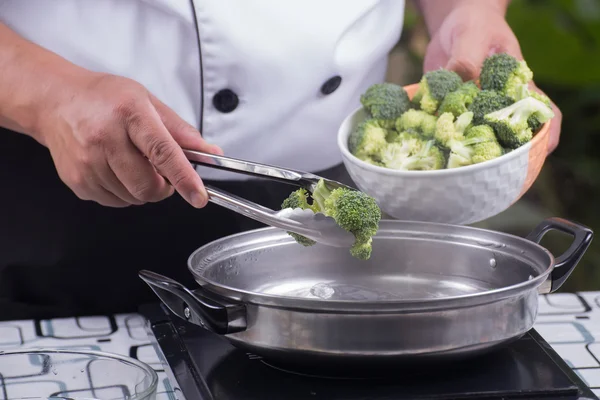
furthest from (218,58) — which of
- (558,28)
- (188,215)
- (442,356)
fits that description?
(558,28)

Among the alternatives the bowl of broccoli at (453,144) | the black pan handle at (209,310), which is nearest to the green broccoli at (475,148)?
the bowl of broccoli at (453,144)

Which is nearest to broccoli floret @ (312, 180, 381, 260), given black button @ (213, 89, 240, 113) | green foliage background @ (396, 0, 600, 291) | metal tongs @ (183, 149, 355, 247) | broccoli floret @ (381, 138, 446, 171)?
metal tongs @ (183, 149, 355, 247)

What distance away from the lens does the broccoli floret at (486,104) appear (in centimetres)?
109

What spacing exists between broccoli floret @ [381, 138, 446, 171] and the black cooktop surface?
10.1 inches

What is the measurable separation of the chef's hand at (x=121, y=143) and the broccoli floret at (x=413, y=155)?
0.23 meters

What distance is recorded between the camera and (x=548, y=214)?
8.53 ft

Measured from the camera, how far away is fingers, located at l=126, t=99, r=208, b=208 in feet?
3.03

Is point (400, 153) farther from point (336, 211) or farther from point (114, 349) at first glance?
point (114, 349)

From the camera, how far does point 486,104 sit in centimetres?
110

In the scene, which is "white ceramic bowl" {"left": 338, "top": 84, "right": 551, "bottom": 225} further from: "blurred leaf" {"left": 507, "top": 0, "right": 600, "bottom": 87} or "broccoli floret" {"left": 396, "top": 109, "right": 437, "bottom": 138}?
"blurred leaf" {"left": 507, "top": 0, "right": 600, "bottom": 87}

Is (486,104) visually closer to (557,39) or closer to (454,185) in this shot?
(454,185)

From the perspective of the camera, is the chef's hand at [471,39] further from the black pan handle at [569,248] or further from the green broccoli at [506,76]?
the black pan handle at [569,248]

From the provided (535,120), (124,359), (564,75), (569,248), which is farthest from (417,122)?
(564,75)

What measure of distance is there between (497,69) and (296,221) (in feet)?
1.23
